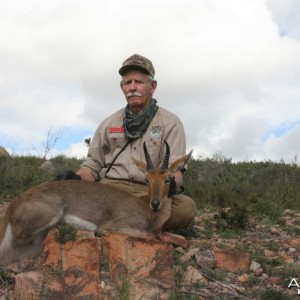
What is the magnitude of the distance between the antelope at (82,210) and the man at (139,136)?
0.47m

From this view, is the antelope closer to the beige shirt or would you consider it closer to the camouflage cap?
the beige shirt

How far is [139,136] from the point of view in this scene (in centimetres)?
764

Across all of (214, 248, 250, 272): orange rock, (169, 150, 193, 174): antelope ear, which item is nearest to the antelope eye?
(169, 150, 193, 174): antelope ear

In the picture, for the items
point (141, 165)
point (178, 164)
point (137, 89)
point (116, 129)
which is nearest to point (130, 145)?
point (116, 129)

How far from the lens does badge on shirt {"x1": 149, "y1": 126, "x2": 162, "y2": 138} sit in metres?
7.58

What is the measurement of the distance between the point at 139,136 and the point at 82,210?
6.34ft

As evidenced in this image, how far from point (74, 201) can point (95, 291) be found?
5.23 ft

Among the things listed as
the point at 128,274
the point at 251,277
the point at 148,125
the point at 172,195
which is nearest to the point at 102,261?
the point at 128,274

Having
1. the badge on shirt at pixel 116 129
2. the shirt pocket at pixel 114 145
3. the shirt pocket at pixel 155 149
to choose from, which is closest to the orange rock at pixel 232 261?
the shirt pocket at pixel 155 149

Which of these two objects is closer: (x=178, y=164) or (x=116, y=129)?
(x=178, y=164)

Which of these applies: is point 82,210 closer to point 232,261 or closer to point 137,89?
point 232,261

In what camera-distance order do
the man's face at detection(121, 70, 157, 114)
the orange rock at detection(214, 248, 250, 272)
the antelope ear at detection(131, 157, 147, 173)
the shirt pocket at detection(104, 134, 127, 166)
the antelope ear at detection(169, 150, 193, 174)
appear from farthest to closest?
the shirt pocket at detection(104, 134, 127, 166)
the man's face at detection(121, 70, 157, 114)
the antelope ear at detection(131, 157, 147, 173)
the antelope ear at detection(169, 150, 193, 174)
the orange rock at detection(214, 248, 250, 272)

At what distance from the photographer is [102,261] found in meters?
5.26

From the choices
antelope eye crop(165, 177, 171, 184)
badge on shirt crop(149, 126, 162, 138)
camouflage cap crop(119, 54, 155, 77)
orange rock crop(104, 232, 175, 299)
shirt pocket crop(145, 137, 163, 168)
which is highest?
camouflage cap crop(119, 54, 155, 77)
